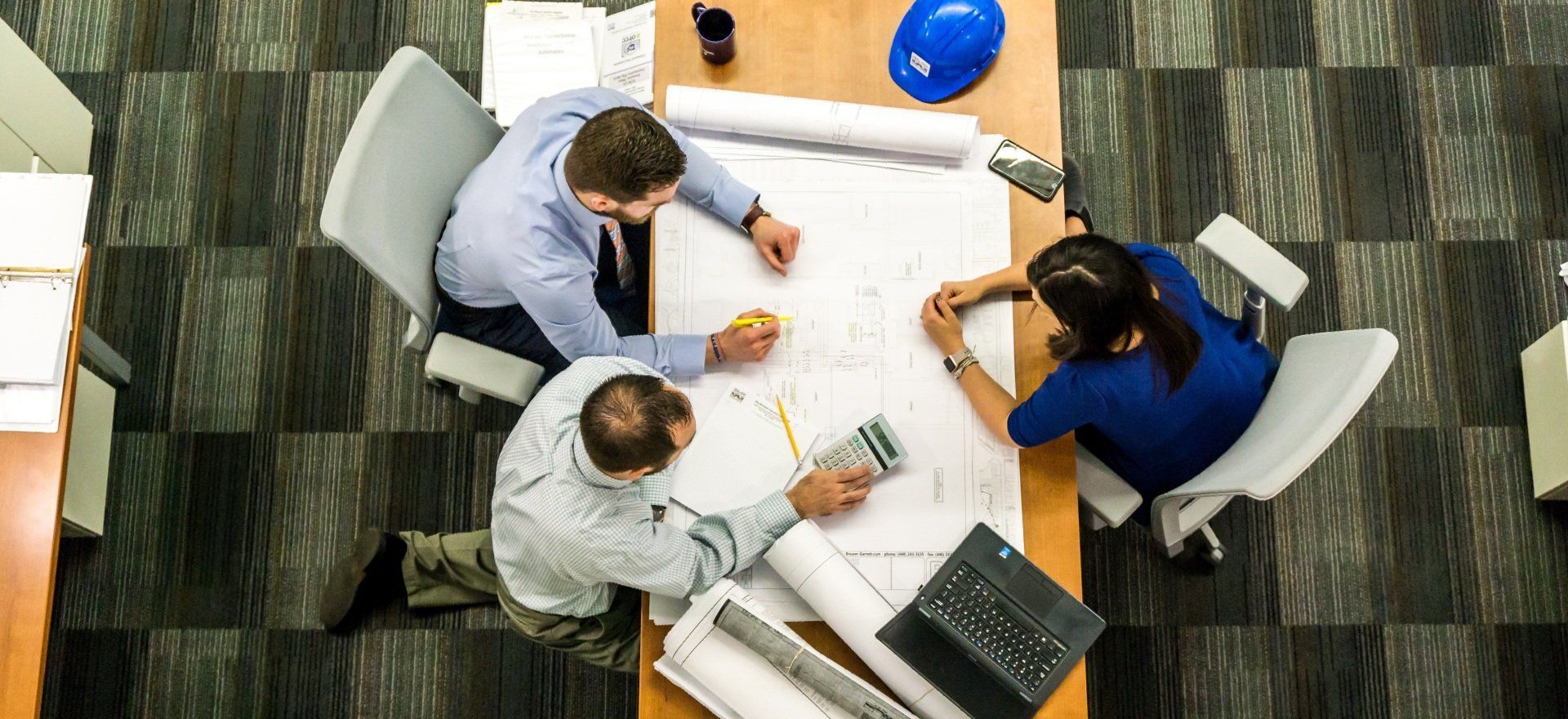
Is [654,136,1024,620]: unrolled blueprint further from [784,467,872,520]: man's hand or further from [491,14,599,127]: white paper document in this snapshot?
[491,14,599,127]: white paper document

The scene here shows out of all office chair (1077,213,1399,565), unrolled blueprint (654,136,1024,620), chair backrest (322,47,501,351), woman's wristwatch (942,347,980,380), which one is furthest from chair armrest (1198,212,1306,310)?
chair backrest (322,47,501,351)

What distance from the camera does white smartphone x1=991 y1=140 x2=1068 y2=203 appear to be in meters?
1.68

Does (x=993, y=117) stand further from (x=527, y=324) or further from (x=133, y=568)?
(x=133, y=568)

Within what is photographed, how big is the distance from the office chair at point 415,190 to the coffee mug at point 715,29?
1.37ft

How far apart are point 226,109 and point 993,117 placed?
2.03 metres

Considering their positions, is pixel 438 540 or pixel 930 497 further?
pixel 438 540

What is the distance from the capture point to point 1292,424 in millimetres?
1441

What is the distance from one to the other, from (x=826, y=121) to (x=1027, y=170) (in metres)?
0.35

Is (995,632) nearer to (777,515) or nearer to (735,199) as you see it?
(777,515)

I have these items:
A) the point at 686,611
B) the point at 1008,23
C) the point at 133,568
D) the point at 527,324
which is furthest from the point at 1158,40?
the point at 133,568

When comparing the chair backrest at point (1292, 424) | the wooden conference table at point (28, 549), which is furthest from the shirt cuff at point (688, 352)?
the wooden conference table at point (28, 549)

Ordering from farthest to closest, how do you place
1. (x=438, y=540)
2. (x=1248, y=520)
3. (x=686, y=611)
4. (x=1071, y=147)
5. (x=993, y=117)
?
(x=1071, y=147)
(x=1248, y=520)
(x=438, y=540)
(x=993, y=117)
(x=686, y=611)

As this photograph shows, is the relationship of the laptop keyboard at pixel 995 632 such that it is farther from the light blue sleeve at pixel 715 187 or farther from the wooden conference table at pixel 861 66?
the light blue sleeve at pixel 715 187

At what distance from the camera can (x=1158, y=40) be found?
267 cm
